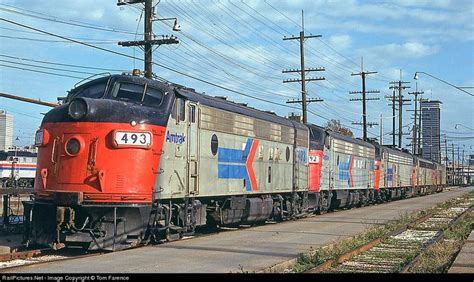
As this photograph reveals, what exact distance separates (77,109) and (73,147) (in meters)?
0.79

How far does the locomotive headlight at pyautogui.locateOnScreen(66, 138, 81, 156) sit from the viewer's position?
39.1 feet

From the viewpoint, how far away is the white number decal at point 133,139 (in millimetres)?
11922

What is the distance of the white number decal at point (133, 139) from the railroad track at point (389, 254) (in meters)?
4.52

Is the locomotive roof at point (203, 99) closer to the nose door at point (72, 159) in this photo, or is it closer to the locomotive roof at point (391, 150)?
the nose door at point (72, 159)

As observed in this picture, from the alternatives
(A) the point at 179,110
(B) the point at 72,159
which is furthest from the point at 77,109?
(A) the point at 179,110

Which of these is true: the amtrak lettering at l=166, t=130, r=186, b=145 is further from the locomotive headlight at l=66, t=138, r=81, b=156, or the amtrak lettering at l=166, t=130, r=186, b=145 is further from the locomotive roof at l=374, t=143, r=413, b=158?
the locomotive roof at l=374, t=143, r=413, b=158

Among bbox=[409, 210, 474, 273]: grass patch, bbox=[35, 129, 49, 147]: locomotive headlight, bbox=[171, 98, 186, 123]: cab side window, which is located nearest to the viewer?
bbox=[409, 210, 474, 273]: grass patch

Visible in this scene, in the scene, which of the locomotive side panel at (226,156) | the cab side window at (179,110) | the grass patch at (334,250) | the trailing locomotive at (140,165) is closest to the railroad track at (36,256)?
the trailing locomotive at (140,165)

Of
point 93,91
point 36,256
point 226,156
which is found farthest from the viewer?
point 226,156

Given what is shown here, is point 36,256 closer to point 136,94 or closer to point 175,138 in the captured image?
point 175,138

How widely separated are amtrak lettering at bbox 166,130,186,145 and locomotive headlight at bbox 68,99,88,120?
1.92 meters

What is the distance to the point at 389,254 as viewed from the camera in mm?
12602

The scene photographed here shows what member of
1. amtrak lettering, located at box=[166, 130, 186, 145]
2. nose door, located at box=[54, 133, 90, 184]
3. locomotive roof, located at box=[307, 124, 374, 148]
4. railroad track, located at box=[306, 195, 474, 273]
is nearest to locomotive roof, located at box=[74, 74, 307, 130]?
amtrak lettering, located at box=[166, 130, 186, 145]
